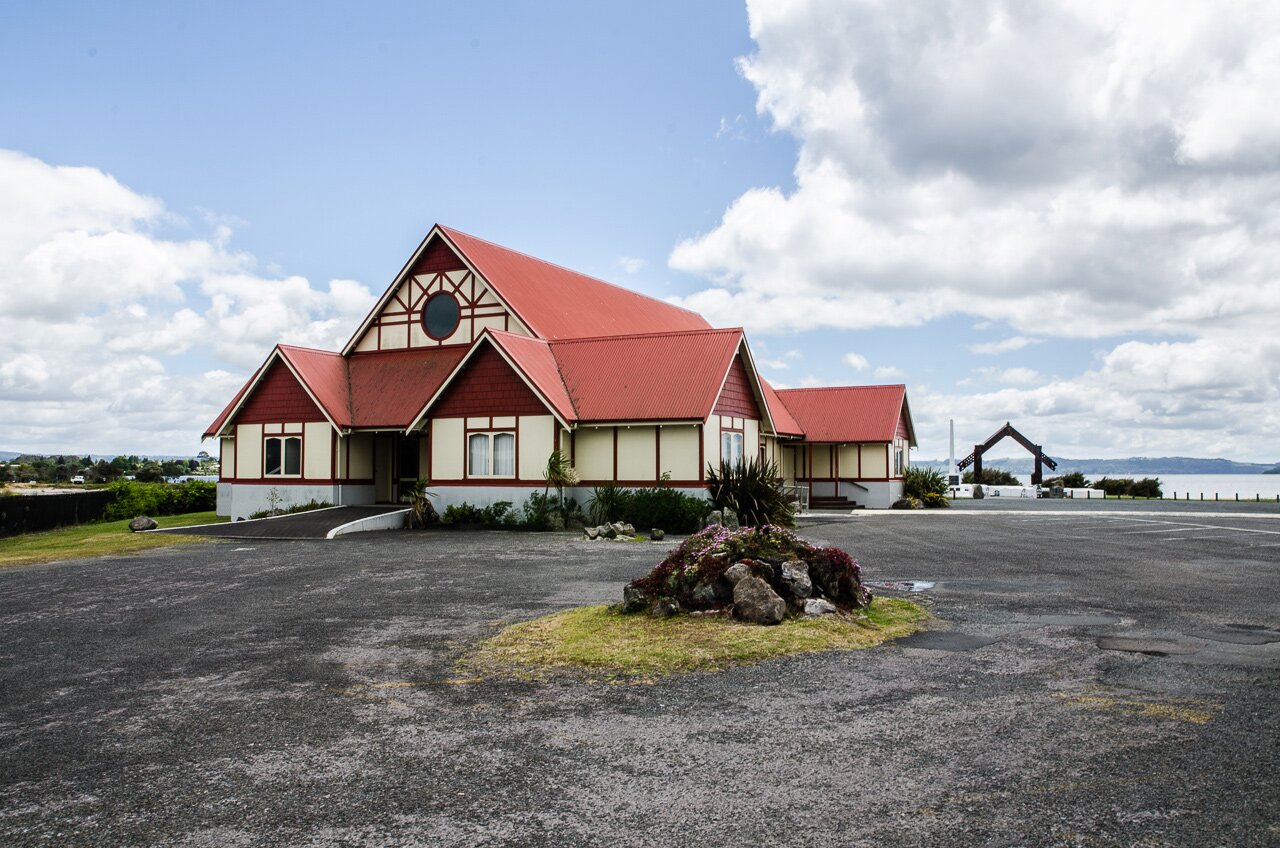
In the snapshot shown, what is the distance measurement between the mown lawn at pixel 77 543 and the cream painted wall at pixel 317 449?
5.49m

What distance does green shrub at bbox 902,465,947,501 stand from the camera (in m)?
47.2

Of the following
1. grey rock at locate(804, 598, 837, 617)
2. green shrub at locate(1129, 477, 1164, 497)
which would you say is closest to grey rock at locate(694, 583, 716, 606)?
grey rock at locate(804, 598, 837, 617)

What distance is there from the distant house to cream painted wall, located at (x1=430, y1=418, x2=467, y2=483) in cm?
5

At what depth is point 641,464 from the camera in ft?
101

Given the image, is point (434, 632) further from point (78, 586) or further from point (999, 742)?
point (78, 586)

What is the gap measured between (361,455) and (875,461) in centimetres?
2276

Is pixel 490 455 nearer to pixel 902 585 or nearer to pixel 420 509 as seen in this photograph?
pixel 420 509

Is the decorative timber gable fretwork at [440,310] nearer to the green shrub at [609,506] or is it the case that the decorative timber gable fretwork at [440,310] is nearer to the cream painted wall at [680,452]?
the cream painted wall at [680,452]

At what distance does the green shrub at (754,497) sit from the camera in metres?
28.5

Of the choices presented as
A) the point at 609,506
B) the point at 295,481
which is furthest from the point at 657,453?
the point at 295,481

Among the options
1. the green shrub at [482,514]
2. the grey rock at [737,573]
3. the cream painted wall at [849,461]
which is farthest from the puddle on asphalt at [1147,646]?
the cream painted wall at [849,461]

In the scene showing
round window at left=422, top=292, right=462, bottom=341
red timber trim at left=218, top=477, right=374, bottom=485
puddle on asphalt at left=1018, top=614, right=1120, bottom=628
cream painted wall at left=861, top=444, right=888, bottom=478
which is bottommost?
puddle on asphalt at left=1018, top=614, right=1120, bottom=628

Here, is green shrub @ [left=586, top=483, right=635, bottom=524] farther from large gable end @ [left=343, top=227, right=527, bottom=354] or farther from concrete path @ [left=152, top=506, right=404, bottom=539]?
large gable end @ [left=343, top=227, right=527, bottom=354]

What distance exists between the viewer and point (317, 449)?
115 feet
